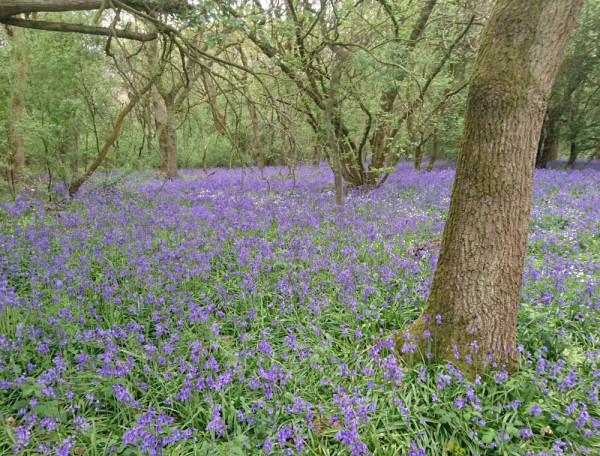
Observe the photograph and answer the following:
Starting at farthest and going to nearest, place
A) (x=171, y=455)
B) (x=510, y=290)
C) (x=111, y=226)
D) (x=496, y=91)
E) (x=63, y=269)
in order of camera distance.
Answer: (x=111, y=226) → (x=63, y=269) → (x=510, y=290) → (x=496, y=91) → (x=171, y=455)

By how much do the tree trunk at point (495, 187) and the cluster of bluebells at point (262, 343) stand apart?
0.51 ft

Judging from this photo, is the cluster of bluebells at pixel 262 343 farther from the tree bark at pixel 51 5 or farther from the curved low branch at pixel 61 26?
the curved low branch at pixel 61 26

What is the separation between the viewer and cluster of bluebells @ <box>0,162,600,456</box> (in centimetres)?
243

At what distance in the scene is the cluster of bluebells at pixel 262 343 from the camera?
2.43 meters

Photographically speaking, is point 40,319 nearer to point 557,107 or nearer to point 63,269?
point 63,269

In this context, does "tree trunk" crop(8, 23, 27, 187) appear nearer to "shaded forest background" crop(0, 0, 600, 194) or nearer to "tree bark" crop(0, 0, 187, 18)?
"shaded forest background" crop(0, 0, 600, 194)

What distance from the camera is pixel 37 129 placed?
7719 mm

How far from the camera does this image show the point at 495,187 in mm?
2641

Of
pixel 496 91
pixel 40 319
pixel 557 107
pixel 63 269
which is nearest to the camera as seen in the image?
pixel 496 91

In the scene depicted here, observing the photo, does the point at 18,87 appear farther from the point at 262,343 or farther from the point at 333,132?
the point at 262,343

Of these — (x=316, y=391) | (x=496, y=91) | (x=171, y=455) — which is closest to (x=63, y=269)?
(x=171, y=455)

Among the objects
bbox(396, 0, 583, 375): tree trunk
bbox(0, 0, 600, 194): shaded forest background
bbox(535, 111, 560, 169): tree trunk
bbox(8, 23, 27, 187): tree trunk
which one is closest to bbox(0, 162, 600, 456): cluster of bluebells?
bbox(396, 0, 583, 375): tree trunk

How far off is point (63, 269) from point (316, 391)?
135 inches

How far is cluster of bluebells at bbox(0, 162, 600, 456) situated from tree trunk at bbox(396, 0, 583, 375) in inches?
6.1
